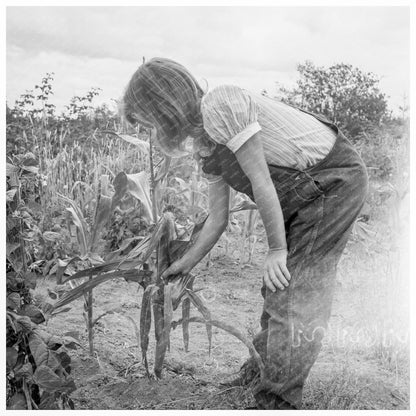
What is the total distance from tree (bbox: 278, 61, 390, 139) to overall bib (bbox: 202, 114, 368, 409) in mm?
1085

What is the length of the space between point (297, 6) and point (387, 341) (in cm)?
122

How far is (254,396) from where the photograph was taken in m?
1.82

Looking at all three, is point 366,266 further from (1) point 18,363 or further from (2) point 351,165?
(1) point 18,363

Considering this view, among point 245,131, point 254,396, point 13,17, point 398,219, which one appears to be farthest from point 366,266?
point 13,17

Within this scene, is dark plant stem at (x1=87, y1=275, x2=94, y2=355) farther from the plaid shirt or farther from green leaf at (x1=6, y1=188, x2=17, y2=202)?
the plaid shirt

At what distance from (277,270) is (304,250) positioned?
3.8 inches

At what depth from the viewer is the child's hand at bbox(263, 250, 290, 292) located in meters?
1.68

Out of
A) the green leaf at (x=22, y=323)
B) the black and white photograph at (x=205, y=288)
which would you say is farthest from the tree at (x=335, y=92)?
the green leaf at (x=22, y=323)

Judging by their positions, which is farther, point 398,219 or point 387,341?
point 398,219

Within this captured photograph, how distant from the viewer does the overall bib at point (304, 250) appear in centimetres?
172

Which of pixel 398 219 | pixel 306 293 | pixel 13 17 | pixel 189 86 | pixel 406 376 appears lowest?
pixel 406 376

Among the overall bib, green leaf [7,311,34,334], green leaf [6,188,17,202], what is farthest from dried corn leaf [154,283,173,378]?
green leaf [6,188,17,202]

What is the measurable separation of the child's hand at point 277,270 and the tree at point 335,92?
1.29m

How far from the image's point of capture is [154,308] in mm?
1891
